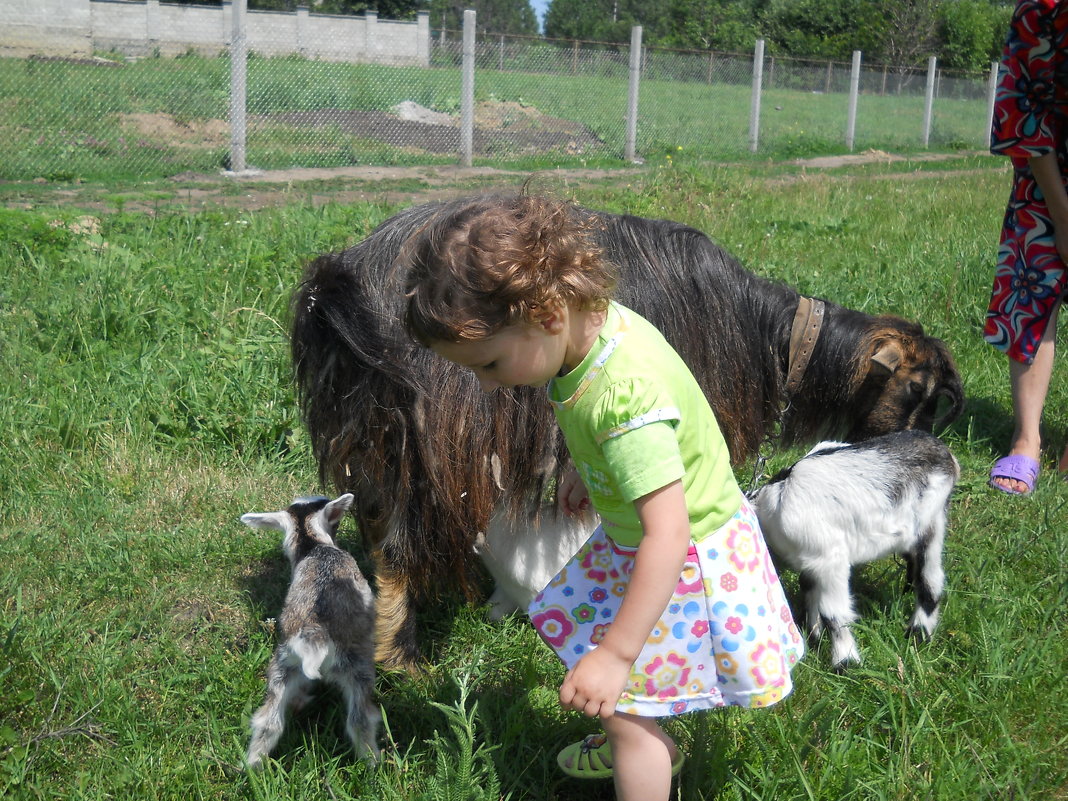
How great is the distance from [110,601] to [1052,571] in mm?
3511

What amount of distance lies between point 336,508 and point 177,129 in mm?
12216

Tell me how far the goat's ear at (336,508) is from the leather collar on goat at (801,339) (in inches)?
68.9

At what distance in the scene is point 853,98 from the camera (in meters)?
20.8

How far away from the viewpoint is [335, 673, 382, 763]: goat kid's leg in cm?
281

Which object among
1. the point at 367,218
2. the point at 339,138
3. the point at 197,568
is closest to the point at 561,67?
the point at 339,138

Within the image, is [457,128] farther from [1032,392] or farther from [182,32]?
[1032,392]

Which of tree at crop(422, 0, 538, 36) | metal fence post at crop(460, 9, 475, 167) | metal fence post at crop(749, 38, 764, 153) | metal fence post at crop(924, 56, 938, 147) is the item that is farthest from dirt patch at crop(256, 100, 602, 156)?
tree at crop(422, 0, 538, 36)

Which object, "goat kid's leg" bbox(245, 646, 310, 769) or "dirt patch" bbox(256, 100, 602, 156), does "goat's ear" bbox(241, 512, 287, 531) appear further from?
"dirt patch" bbox(256, 100, 602, 156)

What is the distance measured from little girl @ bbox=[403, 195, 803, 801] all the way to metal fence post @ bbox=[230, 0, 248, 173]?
11.1 meters

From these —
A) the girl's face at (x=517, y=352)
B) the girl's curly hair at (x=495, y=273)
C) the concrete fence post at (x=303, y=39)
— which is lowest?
the girl's face at (x=517, y=352)

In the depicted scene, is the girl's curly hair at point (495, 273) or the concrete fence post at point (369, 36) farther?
the concrete fence post at point (369, 36)

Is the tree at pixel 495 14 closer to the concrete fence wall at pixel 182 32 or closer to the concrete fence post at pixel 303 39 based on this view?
the concrete fence wall at pixel 182 32

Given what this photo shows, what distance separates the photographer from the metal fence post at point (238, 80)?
12.2m

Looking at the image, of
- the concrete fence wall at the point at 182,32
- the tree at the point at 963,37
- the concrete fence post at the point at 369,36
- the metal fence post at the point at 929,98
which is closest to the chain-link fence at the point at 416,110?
the concrete fence wall at the point at 182,32
